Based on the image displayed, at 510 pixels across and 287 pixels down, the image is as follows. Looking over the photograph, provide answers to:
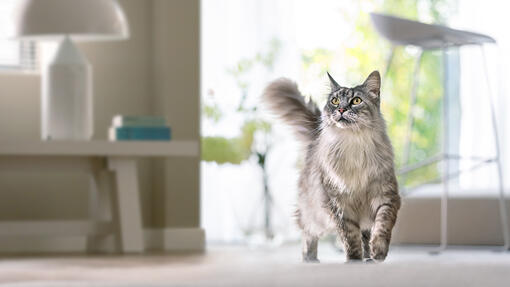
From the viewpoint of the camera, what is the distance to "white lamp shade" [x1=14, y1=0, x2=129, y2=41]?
3910 mm

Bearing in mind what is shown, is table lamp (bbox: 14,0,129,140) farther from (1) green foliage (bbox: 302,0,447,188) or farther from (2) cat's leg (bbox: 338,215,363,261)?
(2) cat's leg (bbox: 338,215,363,261)

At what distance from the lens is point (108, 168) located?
4.13 m

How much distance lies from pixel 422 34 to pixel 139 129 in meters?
3.38

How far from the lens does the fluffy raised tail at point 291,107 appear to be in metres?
0.66

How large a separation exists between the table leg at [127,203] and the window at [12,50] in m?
0.87

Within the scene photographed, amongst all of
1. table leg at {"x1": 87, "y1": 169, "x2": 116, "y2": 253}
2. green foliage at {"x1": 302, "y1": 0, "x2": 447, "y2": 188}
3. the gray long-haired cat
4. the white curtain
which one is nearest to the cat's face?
→ the gray long-haired cat

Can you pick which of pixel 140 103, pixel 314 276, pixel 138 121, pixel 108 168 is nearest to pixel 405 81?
pixel 140 103

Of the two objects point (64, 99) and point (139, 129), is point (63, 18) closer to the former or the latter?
point (64, 99)

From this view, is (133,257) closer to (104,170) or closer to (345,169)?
(104,170)

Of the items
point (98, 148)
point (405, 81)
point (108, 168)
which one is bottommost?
point (108, 168)

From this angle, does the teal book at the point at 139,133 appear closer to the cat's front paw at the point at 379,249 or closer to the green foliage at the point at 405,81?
the green foliage at the point at 405,81

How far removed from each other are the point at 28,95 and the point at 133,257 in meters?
1.27

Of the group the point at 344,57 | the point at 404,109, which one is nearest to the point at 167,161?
the point at 344,57

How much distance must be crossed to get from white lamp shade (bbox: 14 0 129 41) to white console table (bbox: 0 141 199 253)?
1.66ft
